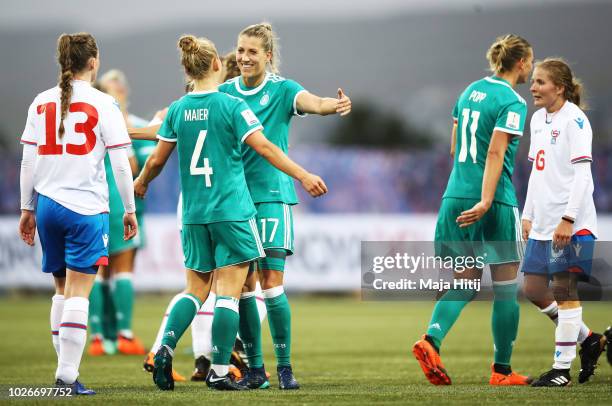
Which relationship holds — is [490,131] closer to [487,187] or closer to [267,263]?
[487,187]

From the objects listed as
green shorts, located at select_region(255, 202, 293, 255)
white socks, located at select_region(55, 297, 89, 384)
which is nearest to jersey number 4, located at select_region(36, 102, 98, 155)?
white socks, located at select_region(55, 297, 89, 384)

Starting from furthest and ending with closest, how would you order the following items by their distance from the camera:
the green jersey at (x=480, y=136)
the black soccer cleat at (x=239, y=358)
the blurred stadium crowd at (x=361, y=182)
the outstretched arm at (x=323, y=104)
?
the blurred stadium crowd at (x=361, y=182), the black soccer cleat at (x=239, y=358), the green jersey at (x=480, y=136), the outstretched arm at (x=323, y=104)

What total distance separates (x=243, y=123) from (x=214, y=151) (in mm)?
255

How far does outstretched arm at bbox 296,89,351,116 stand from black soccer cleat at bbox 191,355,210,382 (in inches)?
87.2

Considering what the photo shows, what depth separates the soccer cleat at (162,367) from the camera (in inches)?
246

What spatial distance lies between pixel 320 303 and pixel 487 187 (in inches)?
461

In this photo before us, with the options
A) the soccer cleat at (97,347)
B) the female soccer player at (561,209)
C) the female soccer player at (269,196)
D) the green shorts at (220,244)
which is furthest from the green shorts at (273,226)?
the soccer cleat at (97,347)

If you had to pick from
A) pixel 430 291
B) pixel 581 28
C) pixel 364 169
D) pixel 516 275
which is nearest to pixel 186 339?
pixel 430 291

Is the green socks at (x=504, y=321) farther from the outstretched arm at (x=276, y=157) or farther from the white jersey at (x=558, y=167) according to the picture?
the outstretched arm at (x=276, y=157)

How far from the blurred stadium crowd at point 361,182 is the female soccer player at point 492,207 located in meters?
12.4

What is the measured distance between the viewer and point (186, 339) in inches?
477

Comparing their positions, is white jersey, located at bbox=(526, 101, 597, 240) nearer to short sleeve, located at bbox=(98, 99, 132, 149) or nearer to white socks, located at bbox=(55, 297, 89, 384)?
short sleeve, located at bbox=(98, 99, 132, 149)

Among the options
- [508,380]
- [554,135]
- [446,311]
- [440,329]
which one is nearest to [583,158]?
[554,135]

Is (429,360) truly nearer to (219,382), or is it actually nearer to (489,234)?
(489,234)
